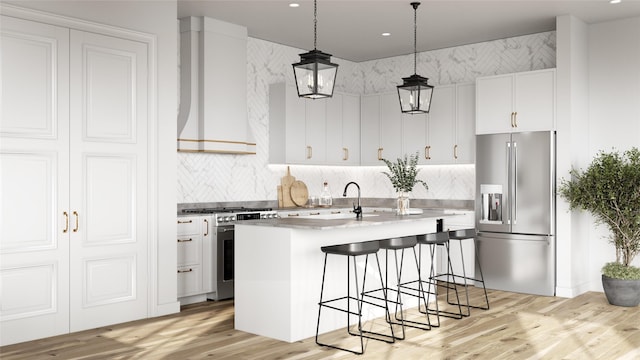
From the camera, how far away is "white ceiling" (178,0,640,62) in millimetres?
6195

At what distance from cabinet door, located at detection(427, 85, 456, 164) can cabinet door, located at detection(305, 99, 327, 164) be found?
1374 mm

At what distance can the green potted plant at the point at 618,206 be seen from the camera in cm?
610

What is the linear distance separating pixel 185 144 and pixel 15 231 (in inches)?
88.6

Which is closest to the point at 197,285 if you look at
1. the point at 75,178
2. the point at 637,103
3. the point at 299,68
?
the point at 75,178

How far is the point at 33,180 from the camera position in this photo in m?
4.79

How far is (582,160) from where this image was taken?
6.86 meters

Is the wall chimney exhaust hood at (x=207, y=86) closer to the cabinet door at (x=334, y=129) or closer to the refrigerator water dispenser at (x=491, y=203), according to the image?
the cabinet door at (x=334, y=129)

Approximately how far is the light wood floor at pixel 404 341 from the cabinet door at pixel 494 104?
2260 mm

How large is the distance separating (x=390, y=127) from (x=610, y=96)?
108 inches

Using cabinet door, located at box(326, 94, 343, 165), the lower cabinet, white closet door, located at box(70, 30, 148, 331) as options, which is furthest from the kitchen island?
cabinet door, located at box(326, 94, 343, 165)

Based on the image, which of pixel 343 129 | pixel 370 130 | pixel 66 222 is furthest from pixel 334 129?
pixel 66 222

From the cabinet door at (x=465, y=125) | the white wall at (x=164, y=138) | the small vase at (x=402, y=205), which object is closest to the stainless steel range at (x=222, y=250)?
the white wall at (x=164, y=138)

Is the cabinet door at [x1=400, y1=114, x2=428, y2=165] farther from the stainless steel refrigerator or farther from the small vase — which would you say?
the small vase

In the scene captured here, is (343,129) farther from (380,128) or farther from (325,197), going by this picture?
(325,197)
